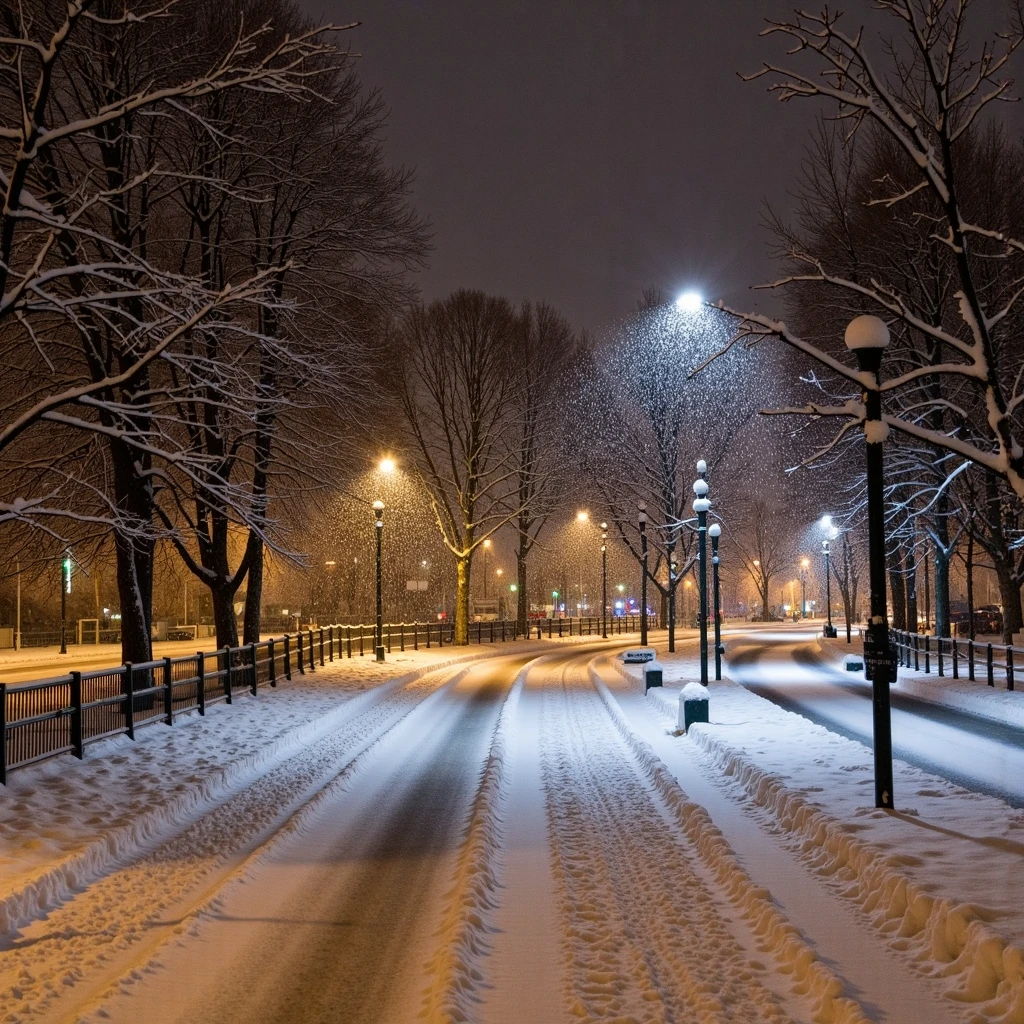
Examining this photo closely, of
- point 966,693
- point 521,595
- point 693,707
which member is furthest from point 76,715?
point 521,595

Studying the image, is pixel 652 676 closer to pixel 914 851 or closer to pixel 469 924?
Answer: pixel 914 851

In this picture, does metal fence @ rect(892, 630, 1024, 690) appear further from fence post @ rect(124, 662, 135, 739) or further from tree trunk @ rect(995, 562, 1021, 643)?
fence post @ rect(124, 662, 135, 739)

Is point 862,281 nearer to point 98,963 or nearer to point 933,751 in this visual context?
point 933,751

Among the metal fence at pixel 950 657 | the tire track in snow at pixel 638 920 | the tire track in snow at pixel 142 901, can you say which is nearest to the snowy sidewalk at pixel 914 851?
the tire track in snow at pixel 638 920

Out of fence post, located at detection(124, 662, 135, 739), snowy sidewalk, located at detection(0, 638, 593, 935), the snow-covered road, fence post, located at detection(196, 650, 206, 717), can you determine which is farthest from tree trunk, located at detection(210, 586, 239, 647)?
the snow-covered road

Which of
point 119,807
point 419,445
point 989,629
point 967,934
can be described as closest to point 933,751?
point 967,934

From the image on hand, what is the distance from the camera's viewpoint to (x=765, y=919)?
717 cm

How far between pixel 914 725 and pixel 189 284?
1449 centimetres

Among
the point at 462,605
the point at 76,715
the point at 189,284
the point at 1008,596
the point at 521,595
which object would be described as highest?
the point at 189,284

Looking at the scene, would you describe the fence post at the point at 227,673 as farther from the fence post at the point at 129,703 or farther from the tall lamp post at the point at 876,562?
the tall lamp post at the point at 876,562

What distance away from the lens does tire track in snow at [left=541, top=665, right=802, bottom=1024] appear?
19.0 ft

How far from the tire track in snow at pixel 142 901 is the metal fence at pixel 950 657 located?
56.3ft

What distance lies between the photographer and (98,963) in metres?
6.75

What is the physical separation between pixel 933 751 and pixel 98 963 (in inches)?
491
